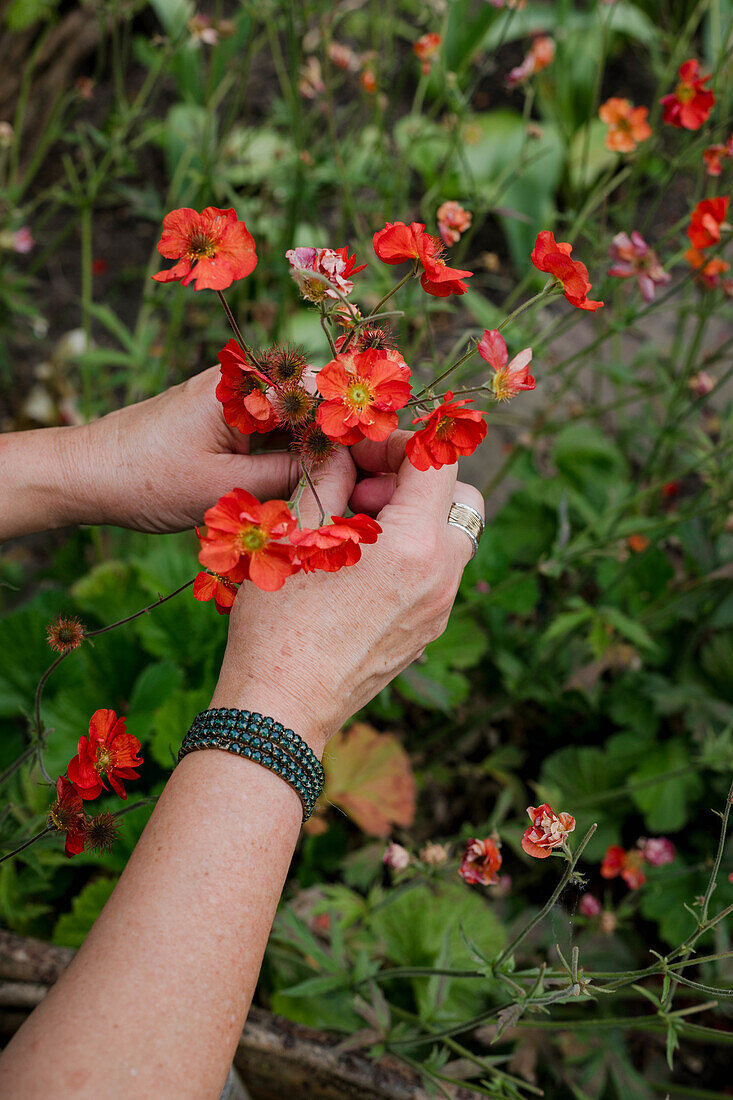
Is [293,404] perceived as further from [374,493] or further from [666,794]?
[666,794]

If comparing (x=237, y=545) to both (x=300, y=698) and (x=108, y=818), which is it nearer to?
(x=300, y=698)

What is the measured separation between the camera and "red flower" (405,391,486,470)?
0.93 m

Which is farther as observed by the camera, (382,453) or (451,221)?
(451,221)

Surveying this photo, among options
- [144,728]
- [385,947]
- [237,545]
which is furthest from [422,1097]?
[237,545]

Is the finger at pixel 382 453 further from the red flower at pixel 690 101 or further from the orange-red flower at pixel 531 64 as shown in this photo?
the orange-red flower at pixel 531 64

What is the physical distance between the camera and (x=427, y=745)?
229 cm

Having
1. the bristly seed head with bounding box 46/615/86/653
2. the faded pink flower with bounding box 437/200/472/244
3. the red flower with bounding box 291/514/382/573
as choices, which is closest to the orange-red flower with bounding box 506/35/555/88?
the faded pink flower with bounding box 437/200/472/244

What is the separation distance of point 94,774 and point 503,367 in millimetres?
699

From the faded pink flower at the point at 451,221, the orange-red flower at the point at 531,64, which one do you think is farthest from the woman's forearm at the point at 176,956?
the orange-red flower at the point at 531,64

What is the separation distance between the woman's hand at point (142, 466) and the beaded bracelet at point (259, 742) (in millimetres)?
400

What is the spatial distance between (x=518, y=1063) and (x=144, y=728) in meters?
1.12

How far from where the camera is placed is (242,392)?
99cm

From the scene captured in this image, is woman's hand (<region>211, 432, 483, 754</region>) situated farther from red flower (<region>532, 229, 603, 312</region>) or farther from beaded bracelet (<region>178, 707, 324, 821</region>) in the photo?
→ red flower (<region>532, 229, 603, 312</region>)

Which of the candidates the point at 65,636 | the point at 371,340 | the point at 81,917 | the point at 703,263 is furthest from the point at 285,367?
the point at 81,917
